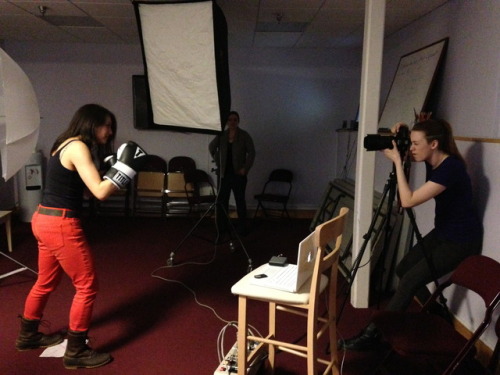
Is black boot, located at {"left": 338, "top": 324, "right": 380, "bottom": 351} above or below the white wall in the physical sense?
below

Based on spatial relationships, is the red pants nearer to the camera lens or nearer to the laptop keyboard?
the laptop keyboard

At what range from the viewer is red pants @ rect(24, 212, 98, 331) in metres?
2.11

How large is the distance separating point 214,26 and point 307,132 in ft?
10.7

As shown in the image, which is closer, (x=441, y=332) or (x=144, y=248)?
(x=441, y=332)

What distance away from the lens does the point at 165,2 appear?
10.5 ft

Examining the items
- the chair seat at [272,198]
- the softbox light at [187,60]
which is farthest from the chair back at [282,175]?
the softbox light at [187,60]

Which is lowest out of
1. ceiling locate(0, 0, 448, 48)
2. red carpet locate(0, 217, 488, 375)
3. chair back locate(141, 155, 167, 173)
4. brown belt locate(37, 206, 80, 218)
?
red carpet locate(0, 217, 488, 375)

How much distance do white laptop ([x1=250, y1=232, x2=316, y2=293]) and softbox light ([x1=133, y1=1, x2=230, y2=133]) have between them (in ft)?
5.50

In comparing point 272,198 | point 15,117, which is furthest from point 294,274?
point 272,198

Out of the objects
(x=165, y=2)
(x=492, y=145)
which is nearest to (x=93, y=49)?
(x=165, y=2)

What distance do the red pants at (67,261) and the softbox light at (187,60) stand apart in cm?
151

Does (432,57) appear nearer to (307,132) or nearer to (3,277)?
(307,132)

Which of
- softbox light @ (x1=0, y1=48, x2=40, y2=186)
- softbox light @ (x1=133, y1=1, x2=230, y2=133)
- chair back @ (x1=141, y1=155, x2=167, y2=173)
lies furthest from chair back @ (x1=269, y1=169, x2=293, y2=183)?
softbox light @ (x1=0, y1=48, x2=40, y2=186)

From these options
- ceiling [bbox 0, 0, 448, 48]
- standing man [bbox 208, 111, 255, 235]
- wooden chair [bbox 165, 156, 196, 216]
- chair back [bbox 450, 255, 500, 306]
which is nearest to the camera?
chair back [bbox 450, 255, 500, 306]
